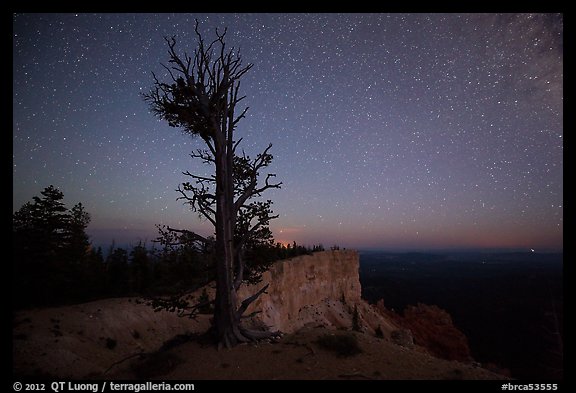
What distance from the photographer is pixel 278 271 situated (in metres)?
39.8

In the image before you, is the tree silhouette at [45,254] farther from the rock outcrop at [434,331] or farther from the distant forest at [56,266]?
the rock outcrop at [434,331]

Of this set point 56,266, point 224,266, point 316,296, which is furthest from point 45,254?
point 316,296

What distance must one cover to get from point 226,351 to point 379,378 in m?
5.21

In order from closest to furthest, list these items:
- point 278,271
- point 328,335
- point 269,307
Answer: point 328,335
point 269,307
point 278,271

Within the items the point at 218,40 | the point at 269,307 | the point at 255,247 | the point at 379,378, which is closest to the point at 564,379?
the point at 379,378

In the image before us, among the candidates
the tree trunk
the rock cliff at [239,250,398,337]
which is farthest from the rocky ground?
the rock cliff at [239,250,398,337]

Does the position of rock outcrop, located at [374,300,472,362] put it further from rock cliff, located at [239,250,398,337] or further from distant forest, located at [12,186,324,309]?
distant forest, located at [12,186,324,309]

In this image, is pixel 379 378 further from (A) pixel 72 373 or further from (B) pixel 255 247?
(A) pixel 72 373

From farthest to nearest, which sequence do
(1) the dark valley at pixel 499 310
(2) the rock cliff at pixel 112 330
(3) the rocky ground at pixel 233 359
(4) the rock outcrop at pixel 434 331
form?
(4) the rock outcrop at pixel 434 331 < (1) the dark valley at pixel 499 310 < (2) the rock cliff at pixel 112 330 < (3) the rocky ground at pixel 233 359

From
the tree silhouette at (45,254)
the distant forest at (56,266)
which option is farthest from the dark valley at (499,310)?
the tree silhouette at (45,254)

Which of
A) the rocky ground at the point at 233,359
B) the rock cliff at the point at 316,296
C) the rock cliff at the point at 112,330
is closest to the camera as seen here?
the rocky ground at the point at 233,359

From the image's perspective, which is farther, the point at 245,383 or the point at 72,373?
the point at 72,373

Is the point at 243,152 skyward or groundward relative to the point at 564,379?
skyward
